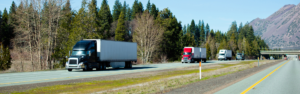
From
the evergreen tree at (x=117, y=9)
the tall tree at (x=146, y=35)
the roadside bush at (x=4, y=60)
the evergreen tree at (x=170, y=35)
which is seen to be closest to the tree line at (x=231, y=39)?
the evergreen tree at (x=170, y=35)

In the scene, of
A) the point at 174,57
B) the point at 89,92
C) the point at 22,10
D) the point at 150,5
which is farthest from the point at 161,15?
the point at 89,92

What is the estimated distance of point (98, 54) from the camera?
1049 inches

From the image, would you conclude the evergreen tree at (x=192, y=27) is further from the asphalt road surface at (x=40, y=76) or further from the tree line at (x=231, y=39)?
the asphalt road surface at (x=40, y=76)

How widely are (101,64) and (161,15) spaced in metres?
56.2

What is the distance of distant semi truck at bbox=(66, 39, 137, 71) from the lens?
24656 millimetres

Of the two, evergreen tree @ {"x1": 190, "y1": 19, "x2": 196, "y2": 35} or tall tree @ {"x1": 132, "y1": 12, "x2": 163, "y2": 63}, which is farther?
evergreen tree @ {"x1": 190, "y1": 19, "x2": 196, "y2": 35}

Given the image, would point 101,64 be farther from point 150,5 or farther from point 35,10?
point 150,5

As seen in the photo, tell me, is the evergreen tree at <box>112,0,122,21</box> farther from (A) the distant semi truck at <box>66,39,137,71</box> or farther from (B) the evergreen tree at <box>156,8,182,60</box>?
(A) the distant semi truck at <box>66,39,137,71</box>

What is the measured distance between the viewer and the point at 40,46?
1442 inches

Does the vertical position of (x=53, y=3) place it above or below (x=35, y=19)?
above

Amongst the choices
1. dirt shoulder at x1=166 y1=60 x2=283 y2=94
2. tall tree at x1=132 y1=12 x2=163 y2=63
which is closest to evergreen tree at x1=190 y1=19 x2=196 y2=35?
tall tree at x1=132 y1=12 x2=163 y2=63

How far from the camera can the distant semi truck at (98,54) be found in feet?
80.9

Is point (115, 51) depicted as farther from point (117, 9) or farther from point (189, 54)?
point (117, 9)

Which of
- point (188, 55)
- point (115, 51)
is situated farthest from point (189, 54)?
point (115, 51)
